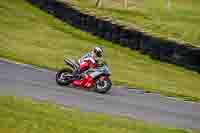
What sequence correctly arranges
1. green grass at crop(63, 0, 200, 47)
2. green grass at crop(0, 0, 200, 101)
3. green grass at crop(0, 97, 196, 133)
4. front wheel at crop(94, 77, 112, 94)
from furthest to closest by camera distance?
green grass at crop(63, 0, 200, 47), green grass at crop(0, 0, 200, 101), front wheel at crop(94, 77, 112, 94), green grass at crop(0, 97, 196, 133)

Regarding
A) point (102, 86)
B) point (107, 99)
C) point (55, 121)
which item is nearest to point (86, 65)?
point (102, 86)

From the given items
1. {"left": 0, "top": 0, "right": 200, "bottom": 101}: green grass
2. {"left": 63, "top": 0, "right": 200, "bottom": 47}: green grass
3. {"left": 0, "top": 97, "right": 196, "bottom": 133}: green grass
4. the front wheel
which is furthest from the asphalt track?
{"left": 63, "top": 0, "right": 200, "bottom": 47}: green grass

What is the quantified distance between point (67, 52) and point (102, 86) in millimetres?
8282

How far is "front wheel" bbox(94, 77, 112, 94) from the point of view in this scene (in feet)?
62.3

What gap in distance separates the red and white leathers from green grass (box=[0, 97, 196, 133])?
4.14 m

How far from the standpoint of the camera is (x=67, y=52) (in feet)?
88.7

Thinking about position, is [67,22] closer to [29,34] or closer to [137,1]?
[29,34]

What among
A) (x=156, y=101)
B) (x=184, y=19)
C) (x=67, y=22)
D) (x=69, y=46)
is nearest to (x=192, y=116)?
(x=156, y=101)

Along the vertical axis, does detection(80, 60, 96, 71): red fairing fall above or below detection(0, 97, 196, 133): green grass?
below

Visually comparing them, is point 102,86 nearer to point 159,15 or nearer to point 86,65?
point 86,65

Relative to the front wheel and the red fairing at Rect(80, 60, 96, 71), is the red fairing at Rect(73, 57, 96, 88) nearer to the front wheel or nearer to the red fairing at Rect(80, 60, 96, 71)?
the red fairing at Rect(80, 60, 96, 71)

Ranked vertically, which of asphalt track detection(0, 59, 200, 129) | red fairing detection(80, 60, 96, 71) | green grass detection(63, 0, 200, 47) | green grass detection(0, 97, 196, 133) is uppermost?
green grass detection(0, 97, 196, 133)

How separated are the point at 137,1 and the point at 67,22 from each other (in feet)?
35.6

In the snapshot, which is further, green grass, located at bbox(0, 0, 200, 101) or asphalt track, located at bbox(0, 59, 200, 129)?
green grass, located at bbox(0, 0, 200, 101)
